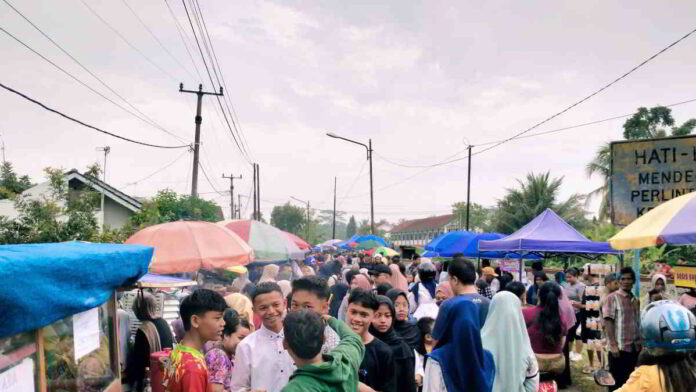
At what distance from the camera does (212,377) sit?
3.74m

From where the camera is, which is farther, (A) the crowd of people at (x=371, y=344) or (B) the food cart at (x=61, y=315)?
(A) the crowd of people at (x=371, y=344)

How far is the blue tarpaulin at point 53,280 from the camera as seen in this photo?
205cm

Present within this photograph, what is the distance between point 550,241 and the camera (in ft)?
34.3

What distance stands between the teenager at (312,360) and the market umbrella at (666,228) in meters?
3.85

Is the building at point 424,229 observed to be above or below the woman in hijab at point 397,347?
below

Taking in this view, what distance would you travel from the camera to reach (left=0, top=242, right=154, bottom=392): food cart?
2.12 m

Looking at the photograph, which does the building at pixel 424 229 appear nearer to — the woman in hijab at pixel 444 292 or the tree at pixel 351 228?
the tree at pixel 351 228

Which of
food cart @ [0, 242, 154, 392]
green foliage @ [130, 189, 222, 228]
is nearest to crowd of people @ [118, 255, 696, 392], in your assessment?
food cart @ [0, 242, 154, 392]

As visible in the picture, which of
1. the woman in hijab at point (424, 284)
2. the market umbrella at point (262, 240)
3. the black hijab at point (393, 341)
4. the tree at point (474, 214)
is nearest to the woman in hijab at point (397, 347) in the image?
the black hijab at point (393, 341)

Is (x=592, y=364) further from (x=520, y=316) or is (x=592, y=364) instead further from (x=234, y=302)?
(x=234, y=302)

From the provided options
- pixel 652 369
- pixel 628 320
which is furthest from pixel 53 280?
pixel 628 320

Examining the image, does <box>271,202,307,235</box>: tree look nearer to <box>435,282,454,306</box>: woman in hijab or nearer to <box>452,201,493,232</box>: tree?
<box>452,201,493,232</box>: tree

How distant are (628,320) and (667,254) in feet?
61.6

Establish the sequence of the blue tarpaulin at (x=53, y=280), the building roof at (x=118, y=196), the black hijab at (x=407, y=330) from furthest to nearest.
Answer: the building roof at (x=118, y=196) < the black hijab at (x=407, y=330) < the blue tarpaulin at (x=53, y=280)
